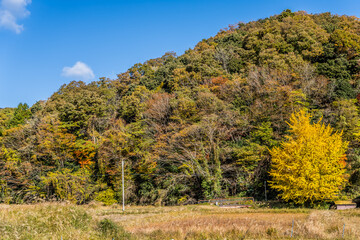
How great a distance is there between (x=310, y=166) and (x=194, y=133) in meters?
14.1

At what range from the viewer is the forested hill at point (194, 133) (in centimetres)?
3206

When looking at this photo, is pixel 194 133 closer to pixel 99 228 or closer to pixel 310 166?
pixel 310 166

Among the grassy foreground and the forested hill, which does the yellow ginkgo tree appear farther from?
the grassy foreground

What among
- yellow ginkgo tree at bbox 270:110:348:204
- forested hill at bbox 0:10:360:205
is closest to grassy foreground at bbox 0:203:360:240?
yellow ginkgo tree at bbox 270:110:348:204

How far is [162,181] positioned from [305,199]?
1610 cm

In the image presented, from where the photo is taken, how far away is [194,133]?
1329 inches

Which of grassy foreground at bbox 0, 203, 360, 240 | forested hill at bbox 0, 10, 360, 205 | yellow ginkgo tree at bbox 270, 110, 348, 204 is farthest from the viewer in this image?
forested hill at bbox 0, 10, 360, 205

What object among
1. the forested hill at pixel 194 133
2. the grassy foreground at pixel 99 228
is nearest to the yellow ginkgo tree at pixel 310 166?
the forested hill at pixel 194 133

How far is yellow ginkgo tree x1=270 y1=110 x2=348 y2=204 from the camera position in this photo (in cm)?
2319

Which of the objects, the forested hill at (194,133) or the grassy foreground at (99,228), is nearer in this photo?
the grassy foreground at (99,228)

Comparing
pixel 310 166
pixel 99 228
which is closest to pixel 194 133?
pixel 310 166

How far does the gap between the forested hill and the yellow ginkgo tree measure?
528 centimetres

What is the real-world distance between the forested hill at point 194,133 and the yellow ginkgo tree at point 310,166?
208 inches

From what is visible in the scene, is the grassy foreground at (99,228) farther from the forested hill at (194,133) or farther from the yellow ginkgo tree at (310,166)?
the forested hill at (194,133)
